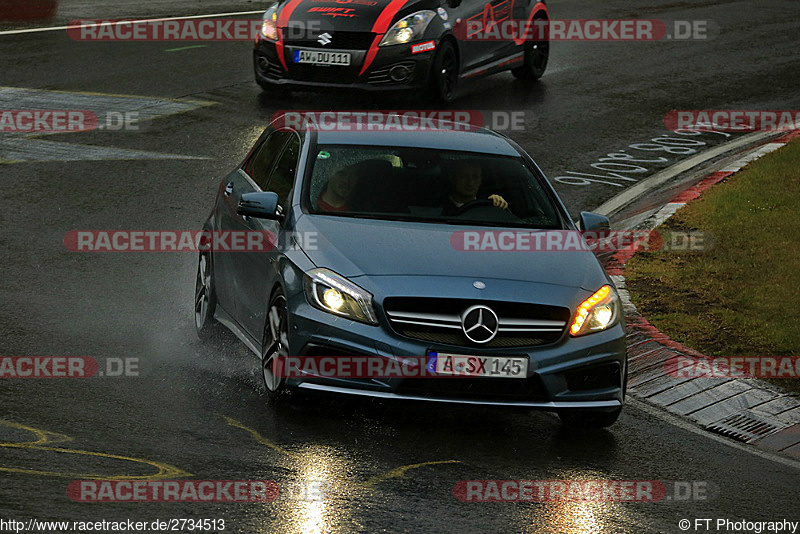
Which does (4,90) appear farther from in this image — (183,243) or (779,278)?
(779,278)

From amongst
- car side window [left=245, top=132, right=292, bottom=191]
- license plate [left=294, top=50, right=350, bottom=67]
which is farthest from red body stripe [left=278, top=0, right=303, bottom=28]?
car side window [left=245, top=132, right=292, bottom=191]

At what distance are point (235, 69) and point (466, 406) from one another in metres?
13.1

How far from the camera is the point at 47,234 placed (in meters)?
12.2

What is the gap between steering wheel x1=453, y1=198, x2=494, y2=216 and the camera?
28.7ft

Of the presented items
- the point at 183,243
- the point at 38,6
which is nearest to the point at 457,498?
the point at 183,243

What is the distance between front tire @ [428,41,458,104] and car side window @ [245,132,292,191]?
7.75 meters

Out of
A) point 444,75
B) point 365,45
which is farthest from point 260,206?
point 444,75

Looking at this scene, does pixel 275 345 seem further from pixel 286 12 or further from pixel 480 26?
pixel 480 26

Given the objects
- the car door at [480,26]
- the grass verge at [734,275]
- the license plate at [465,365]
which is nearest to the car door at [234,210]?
the license plate at [465,365]

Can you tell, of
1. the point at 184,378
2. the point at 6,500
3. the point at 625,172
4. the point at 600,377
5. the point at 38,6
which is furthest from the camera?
the point at 38,6

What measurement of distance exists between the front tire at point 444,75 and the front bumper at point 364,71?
14 centimetres

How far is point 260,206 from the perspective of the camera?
844 cm

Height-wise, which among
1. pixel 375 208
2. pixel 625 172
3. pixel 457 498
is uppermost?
pixel 375 208

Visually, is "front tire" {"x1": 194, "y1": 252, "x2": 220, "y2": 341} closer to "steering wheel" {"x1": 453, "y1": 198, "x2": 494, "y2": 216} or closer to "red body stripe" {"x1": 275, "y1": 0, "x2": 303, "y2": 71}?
"steering wheel" {"x1": 453, "y1": 198, "x2": 494, "y2": 216}
